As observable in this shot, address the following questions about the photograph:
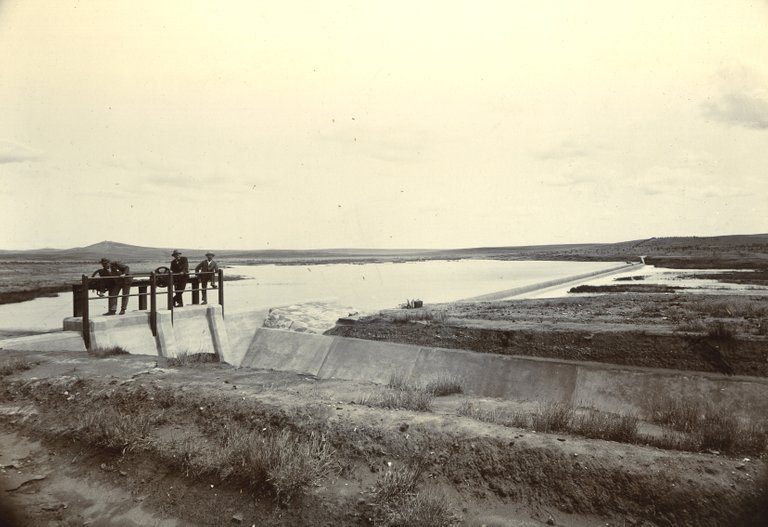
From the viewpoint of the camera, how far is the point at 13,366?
33.3 ft

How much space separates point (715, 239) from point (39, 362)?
12844cm

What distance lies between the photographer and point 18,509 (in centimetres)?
600

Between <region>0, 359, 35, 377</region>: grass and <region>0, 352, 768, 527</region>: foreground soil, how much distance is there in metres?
2.02

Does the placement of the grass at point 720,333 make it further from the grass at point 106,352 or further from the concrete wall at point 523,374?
the grass at point 106,352

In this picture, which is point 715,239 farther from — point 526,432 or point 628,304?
point 526,432

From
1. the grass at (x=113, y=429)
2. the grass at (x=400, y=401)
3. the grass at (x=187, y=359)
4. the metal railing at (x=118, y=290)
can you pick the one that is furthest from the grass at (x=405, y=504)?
the metal railing at (x=118, y=290)

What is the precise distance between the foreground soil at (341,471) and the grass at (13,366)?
2023 mm

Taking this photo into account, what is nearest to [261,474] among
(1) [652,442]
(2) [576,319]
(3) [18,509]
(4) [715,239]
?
(3) [18,509]

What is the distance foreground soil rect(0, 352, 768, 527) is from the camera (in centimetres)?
547

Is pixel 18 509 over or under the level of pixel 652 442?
under

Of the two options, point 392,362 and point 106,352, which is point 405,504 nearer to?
point 392,362

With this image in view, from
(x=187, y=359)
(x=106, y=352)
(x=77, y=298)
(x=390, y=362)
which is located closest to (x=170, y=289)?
(x=77, y=298)

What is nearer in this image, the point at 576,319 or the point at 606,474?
the point at 606,474

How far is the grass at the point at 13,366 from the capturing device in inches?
392
